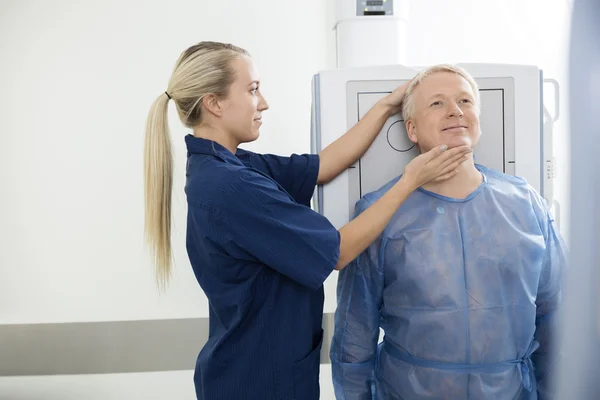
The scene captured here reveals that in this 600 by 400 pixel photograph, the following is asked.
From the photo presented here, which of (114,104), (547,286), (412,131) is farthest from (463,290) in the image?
(114,104)

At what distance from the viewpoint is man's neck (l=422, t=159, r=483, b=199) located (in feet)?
4.46

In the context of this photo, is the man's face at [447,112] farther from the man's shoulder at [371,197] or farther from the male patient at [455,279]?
the man's shoulder at [371,197]

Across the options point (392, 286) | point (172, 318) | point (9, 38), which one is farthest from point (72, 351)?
point (392, 286)

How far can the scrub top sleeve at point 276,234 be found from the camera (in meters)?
1.21

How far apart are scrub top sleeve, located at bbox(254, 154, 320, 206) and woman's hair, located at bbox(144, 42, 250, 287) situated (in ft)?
0.79

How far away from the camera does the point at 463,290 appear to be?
130 cm

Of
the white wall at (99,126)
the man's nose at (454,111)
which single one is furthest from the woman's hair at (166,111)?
the white wall at (99,126)

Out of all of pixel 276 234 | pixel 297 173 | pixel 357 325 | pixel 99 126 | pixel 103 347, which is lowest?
pixel 103 347

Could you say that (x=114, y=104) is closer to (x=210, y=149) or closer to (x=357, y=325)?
(x=210, y=149)

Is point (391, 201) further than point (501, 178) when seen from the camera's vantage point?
No

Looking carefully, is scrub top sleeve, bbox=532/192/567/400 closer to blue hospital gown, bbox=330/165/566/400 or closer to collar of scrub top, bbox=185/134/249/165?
blue hospital gown, bbox=330/165/566/400

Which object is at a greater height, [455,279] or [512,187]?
[512,187]

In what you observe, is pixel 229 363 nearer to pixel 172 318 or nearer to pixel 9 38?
pixel 172 318

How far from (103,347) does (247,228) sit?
5.18 feet
